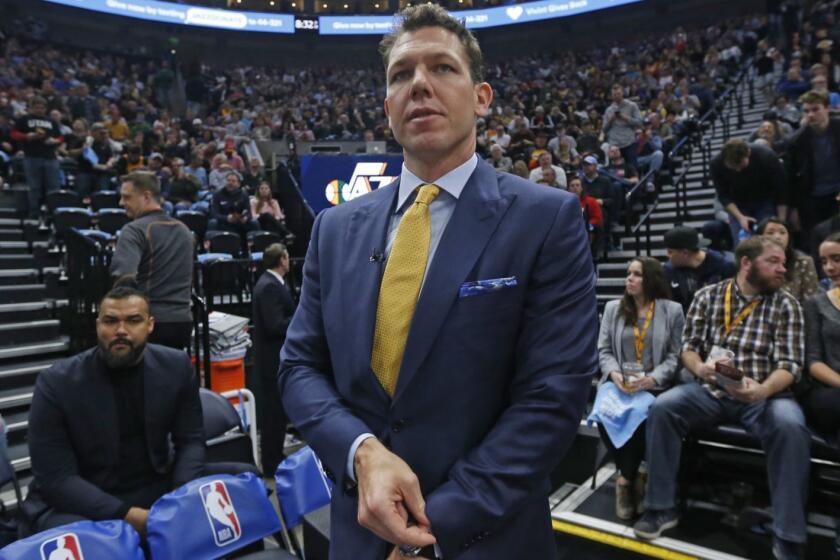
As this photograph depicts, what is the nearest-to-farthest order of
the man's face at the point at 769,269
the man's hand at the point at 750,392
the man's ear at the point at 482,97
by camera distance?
the man's ear at the point at 482,97 < the man's hand at the point at 750,392 < the man's face at the point at 769,269

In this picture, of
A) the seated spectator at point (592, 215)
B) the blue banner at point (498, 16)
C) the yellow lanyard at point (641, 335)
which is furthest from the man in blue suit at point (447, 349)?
the blue banner at point (498, 16)

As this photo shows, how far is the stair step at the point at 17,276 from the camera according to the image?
6672 millimetres

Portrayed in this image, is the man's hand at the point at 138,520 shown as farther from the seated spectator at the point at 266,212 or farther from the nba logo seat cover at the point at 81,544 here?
the seated spectator at the point at 266,212

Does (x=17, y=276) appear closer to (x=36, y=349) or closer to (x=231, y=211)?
(x=36, y=349)

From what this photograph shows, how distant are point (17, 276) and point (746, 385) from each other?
23.6ft

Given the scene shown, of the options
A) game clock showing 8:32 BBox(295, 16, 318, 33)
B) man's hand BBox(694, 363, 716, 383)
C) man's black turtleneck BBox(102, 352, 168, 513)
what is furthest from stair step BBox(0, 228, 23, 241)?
game clock showing 8:32 BBox(295, 16, 318, 33)

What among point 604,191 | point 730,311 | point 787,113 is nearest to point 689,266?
point 730,311

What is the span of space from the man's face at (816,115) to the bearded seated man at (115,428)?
5764 millimetres

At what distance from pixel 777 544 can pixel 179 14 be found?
26.5m

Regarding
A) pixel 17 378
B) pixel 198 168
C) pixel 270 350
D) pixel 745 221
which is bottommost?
pixel 17 378

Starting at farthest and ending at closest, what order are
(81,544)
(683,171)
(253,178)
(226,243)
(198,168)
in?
(198,168) → (253,178) → (683,171) → (226,243) → (81,544)

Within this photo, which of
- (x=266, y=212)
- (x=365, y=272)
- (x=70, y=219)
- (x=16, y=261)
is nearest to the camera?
(x=365, y=272)

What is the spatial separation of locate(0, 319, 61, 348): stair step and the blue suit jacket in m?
5.61

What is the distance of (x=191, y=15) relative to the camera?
950 inches
